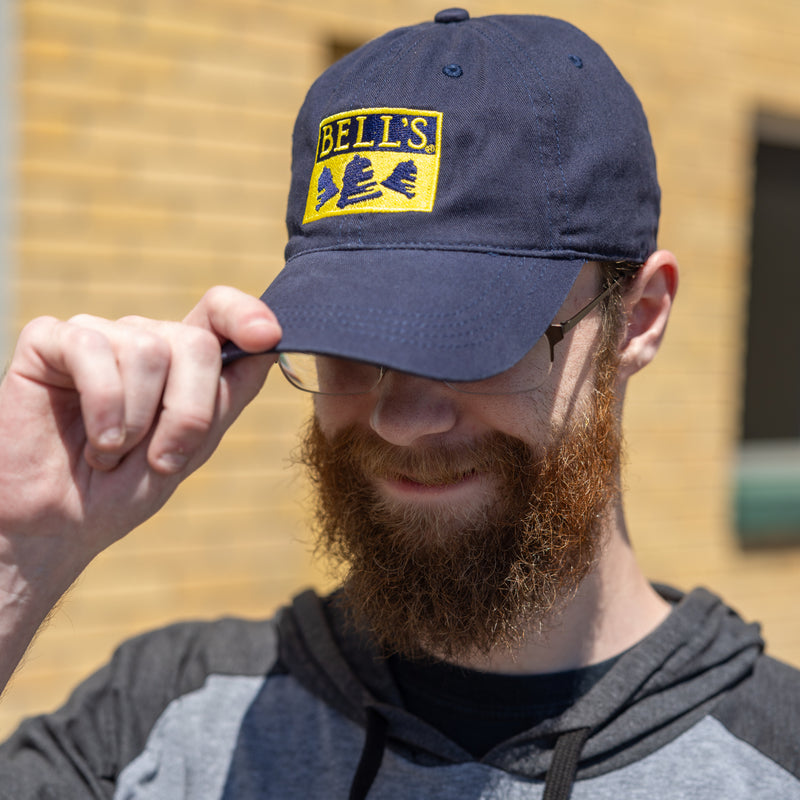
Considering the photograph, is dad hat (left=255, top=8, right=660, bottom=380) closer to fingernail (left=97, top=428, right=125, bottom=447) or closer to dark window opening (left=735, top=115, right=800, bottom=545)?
fingernail (left=97, top=428, right=125, bottom=447)

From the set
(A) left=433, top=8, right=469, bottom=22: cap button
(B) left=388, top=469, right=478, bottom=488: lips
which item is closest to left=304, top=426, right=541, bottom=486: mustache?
(B) left=388, top=469, right=478, bottom=488: lips

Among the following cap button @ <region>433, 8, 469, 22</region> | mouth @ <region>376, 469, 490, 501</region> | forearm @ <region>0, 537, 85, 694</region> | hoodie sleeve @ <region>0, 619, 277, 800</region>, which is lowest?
hoodie sleeve @ <region>0, 619, 277, 800</region>

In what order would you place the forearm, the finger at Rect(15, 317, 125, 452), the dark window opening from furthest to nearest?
the dark window opening < the forearm < the finger at Rect(15, 317, 125, 452)

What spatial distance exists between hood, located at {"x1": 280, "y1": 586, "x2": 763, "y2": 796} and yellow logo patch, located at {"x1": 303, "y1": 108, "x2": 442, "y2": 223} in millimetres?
818

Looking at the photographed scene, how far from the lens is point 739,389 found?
500cm

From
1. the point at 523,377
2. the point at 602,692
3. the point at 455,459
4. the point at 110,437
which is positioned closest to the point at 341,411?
the point at 455,459

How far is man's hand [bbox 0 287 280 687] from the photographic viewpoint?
1.12 m

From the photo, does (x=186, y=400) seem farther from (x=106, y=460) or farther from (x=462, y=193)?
(x=462, y=193)

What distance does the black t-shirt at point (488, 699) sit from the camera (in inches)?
60.0

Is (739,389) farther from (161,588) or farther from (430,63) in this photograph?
(430,63)

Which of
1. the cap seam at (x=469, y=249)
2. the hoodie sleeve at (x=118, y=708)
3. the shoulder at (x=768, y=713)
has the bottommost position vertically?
the hoodie sleeve at (x=118, y=708)

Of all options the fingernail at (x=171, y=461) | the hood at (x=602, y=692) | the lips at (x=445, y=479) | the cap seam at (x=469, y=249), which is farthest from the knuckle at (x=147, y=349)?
the hood at (x=602, y=692)

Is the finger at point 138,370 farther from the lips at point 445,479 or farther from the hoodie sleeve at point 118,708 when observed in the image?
the hoodie sleeve at point 118,708

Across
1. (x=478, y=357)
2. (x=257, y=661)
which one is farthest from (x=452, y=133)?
(x=257, y=661)
